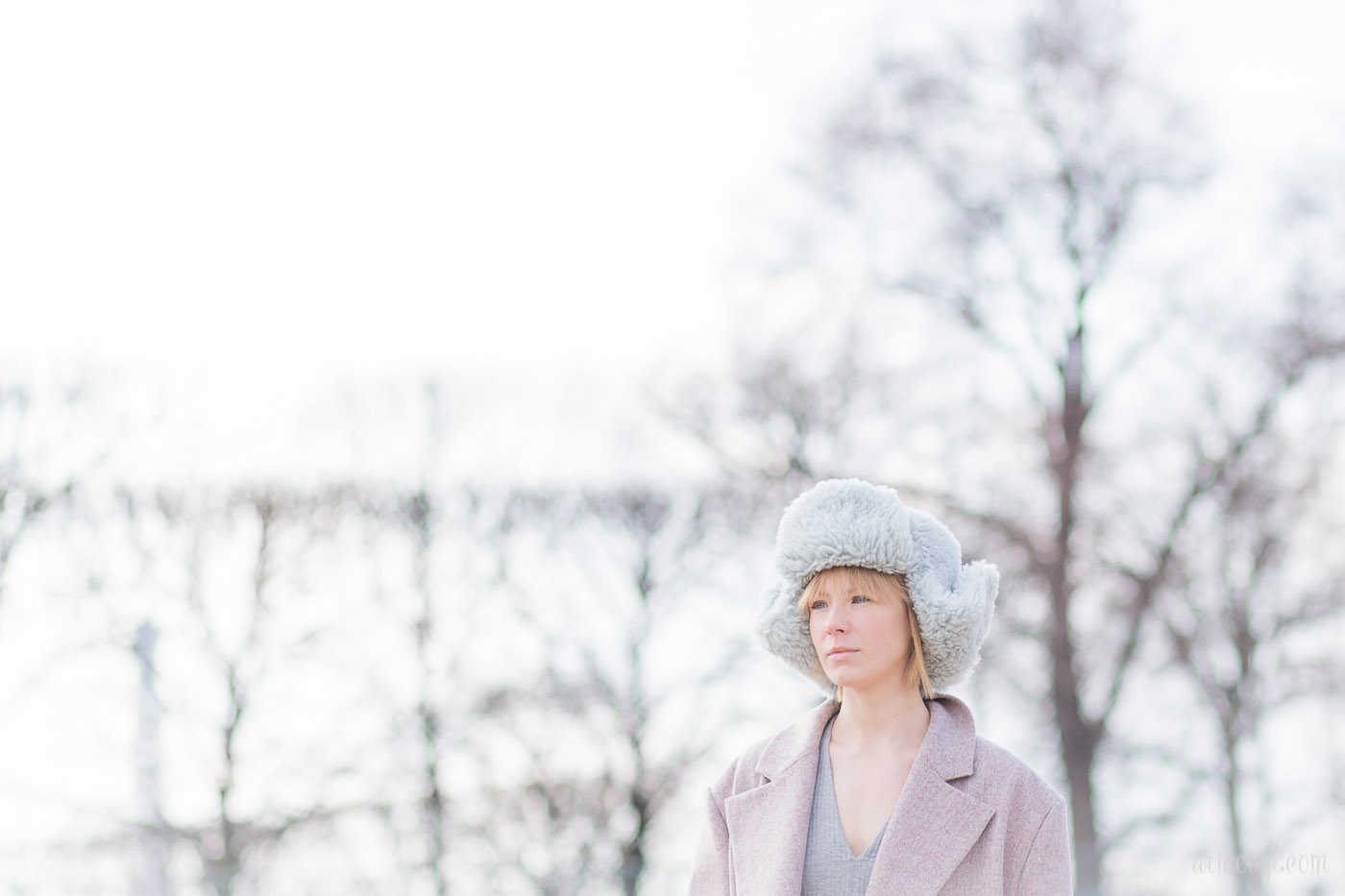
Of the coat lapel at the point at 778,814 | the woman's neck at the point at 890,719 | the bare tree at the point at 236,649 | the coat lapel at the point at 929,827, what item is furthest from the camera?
the bare tree at the point at 236,649

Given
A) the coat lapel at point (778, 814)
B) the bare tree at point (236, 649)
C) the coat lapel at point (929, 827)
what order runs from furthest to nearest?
the bare tree at point (236, 649), the coat lapel at point (778, 814), the coat lapel at point (929, 827)

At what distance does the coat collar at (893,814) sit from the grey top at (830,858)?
0.08 feet

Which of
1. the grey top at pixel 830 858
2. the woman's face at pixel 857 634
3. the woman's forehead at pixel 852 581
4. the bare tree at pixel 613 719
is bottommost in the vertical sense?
the bare tree at pixel 613 719

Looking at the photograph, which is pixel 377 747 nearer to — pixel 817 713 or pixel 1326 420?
pixel 1326 420

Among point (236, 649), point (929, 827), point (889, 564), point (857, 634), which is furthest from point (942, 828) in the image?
point (236, 649)

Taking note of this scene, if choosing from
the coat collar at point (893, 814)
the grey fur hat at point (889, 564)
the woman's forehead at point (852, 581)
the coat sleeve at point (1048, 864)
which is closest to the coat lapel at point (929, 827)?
the coat collar at point (893, 814)

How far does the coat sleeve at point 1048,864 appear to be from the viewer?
3.11 meters

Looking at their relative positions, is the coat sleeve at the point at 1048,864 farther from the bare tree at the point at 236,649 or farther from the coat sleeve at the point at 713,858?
the bare tree at the point at 236,649

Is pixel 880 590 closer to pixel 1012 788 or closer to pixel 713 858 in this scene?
pixel 1012 788

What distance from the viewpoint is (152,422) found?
727 inches

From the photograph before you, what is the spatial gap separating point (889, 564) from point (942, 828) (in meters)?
0.51

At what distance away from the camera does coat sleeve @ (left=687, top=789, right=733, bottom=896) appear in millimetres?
3406

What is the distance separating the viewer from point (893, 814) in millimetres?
3188

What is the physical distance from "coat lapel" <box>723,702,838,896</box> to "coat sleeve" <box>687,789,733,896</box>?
1.3 inches
